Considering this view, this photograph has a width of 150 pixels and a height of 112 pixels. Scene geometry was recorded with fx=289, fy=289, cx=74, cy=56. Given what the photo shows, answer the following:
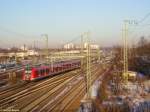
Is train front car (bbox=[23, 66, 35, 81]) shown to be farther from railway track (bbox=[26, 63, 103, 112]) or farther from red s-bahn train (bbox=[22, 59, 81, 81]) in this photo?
railway track (bbox=[26, 63, 103, 112])

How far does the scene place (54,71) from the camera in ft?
132

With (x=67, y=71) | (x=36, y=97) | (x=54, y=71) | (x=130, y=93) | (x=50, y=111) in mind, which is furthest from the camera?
(x=67, y=71)

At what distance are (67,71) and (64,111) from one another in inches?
1194

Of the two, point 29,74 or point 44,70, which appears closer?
point 29,74

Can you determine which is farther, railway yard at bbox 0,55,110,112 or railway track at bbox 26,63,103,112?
railway yard at bbox 0,55,110,112

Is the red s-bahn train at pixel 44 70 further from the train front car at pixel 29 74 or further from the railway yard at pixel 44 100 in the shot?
the railway yard at pixel 44 100

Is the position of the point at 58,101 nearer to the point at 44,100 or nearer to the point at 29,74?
the point at 44,100

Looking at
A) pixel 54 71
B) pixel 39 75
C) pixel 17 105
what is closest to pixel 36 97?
pixel 17 105

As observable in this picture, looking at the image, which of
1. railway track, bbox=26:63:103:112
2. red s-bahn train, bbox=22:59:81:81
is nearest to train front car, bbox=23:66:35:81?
red s-bahn train, bbox=22:59:81:81

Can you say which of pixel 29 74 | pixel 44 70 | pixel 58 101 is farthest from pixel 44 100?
pixel 44 70

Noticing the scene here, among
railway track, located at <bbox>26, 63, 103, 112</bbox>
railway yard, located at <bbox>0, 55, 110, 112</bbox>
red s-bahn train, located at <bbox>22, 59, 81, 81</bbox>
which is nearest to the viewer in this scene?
railway track, located at <bbox>26, 63, 103, 112</bbox>

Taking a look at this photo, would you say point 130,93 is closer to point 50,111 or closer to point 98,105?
point 98,105

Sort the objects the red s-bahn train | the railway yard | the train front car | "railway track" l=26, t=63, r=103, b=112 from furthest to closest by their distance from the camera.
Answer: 1. the red s-bahn train
2. the train front car
3. the railway yard
4. "railway track" l=26, t=63, r=103, b=112

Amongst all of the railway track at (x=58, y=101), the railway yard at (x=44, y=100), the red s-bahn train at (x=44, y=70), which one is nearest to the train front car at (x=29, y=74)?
the red s-bahn train at (x=44, y=70)
